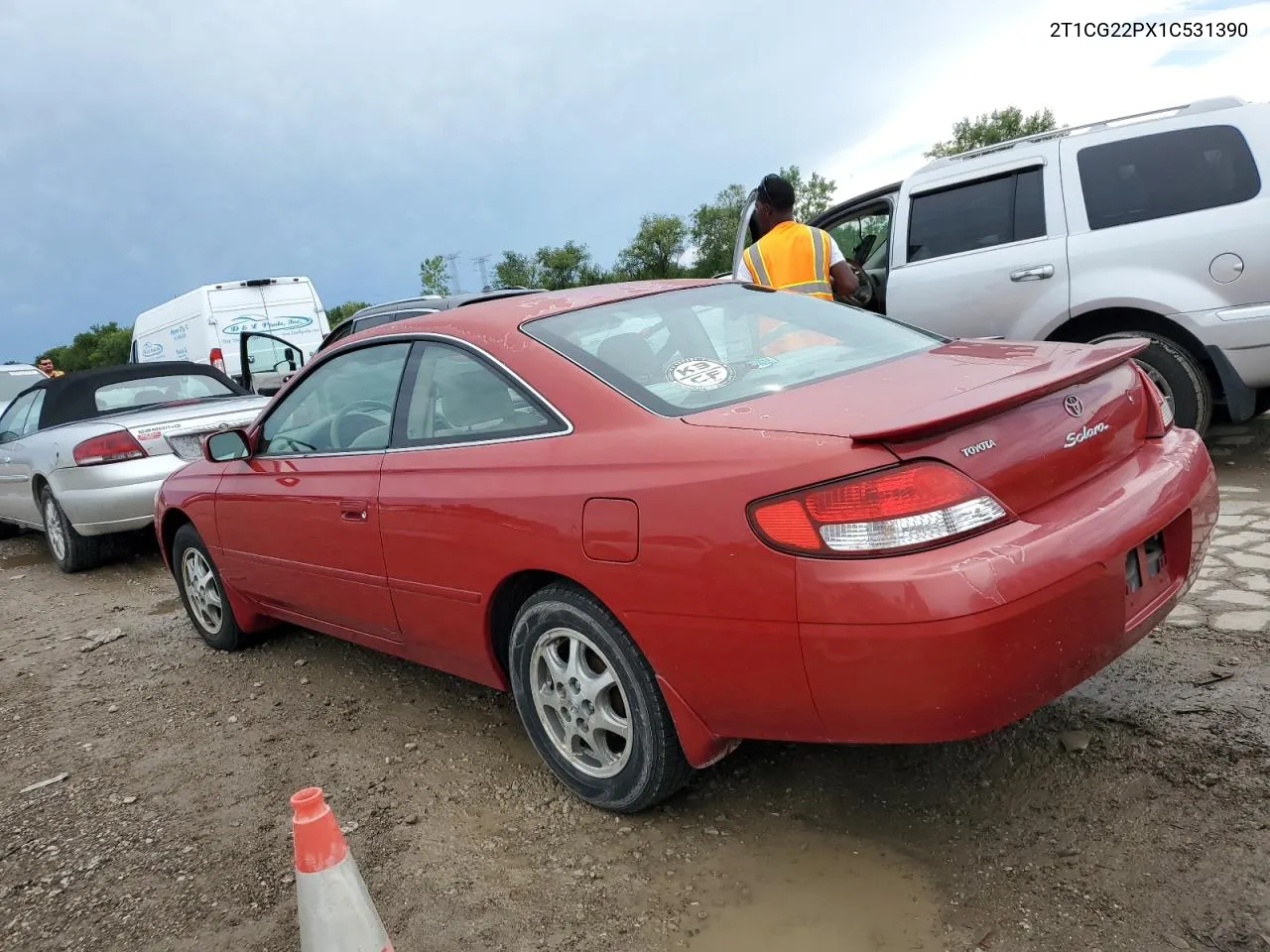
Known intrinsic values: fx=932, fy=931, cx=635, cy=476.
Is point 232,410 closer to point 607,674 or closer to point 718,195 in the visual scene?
point 607,674

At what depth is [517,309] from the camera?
3.14 meters

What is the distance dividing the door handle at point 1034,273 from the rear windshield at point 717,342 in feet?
8.55

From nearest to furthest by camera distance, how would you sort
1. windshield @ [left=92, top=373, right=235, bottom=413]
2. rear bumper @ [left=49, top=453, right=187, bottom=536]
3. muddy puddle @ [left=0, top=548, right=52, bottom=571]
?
rear bumper @ [left=49, top=453, right=187, bottom=536]
windshield @ [left=92, top=373, right=235, bottom=413]
muddy puddle @ [left=0, top=548, right=52, bottom=571]

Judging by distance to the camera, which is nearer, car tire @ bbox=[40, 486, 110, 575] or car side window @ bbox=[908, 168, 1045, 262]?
car side window @ bbox=[908, 168, 1045, 262]

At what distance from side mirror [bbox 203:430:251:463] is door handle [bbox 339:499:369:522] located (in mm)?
935

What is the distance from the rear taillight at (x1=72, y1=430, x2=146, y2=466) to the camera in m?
6.34

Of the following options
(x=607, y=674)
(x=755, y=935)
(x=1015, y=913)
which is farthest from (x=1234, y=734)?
(x=607, y=674)

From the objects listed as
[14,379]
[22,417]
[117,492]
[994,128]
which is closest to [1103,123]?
[117,492]

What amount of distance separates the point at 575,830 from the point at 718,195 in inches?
2362

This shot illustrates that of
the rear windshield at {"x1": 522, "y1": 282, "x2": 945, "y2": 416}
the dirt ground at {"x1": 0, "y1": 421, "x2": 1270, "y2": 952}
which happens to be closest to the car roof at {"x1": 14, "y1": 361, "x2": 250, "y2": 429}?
the dirt ground at {"x1": 0, "y1": 421, "x2": 1270, "y2": 952}

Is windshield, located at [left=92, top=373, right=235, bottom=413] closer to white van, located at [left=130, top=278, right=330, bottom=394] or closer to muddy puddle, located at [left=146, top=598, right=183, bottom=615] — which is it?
muddy puddle, located at [left=146, top=598, right=183, bottom=615]

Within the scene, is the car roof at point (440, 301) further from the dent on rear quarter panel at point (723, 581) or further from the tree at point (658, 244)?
the tree at point (658, 244)

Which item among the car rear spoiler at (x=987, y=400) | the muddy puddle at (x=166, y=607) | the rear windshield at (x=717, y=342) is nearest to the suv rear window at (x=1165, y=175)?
the rear windshield at (x=717, y=342)

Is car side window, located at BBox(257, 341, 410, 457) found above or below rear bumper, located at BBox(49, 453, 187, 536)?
above
